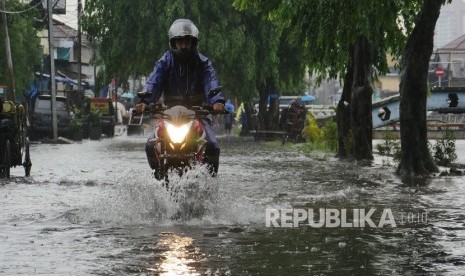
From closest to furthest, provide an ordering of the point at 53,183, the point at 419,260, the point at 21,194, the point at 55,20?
the point at 419,260
the point at 21,194
the point at 53,183
the point at 55,20

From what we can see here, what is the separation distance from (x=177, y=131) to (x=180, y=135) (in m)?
0.05

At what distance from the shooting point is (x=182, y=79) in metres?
10.7

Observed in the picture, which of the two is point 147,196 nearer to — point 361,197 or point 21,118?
point 361,197

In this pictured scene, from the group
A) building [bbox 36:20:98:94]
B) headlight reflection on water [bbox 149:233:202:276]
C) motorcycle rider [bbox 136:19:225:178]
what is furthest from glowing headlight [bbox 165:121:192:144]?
building [bbox 36:20:98:94]

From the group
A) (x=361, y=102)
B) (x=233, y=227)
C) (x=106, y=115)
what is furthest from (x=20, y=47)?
(x=233, y=227)

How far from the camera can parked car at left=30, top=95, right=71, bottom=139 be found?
152 feet

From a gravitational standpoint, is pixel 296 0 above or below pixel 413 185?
above

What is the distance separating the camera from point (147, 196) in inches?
415

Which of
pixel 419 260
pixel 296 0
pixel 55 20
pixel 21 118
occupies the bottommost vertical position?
pixel 419 260

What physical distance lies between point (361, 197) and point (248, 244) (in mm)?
4888

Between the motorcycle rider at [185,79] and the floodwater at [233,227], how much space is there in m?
0.37

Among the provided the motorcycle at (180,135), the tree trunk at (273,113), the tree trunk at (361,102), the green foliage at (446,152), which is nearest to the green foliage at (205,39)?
the tree trunk at (273,113)

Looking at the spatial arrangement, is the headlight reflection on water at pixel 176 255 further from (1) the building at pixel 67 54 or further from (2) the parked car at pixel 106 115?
(1) the building at pixel 67 54

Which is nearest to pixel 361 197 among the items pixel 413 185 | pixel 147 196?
pixel 413 185
